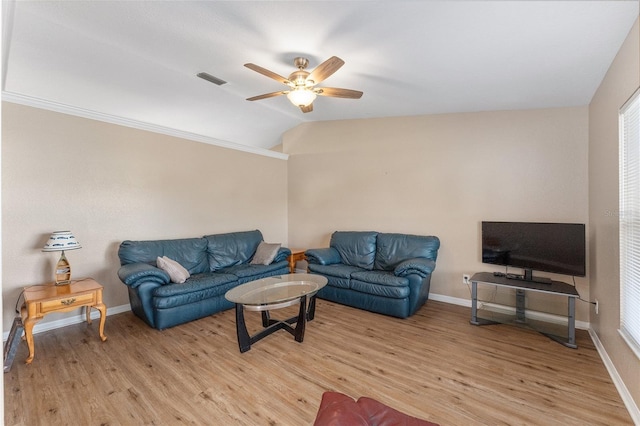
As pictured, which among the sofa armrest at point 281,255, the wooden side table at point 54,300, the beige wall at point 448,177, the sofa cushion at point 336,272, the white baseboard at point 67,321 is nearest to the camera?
the wooden side table at point 54,300

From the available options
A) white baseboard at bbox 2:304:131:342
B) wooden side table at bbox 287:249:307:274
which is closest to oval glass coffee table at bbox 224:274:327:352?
wooden side table at bbox 287:249:307:274

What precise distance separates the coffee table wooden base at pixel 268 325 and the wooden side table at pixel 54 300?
1446 mm

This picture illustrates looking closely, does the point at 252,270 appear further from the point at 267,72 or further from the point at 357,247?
the point at 267,72

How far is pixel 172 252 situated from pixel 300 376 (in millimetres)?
2516

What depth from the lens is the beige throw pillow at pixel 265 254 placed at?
4641 millimetres

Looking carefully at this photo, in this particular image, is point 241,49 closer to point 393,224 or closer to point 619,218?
point 393,224

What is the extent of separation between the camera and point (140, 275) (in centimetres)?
329

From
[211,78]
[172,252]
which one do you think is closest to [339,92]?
[211,78]

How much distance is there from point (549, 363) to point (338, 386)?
1907 millimetres

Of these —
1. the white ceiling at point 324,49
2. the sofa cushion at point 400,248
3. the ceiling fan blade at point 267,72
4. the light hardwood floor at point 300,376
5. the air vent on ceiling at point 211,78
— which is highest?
the air vent on ceiling at point 211,78

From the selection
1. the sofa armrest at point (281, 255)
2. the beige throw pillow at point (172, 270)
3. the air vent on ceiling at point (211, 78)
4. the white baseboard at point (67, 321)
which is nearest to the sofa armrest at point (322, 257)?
the sofa armrest at point (281, 255)

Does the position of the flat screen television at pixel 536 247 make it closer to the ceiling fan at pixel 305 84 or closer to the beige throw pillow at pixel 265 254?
the ceiling fan at pixel 305 84

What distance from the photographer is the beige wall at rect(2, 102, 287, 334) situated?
3.19 metres

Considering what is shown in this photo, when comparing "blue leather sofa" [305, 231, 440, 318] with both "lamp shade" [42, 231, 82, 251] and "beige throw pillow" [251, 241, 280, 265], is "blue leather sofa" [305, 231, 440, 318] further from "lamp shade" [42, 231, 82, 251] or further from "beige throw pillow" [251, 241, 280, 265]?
"lamp shade" [42, 231, 82, 251]
